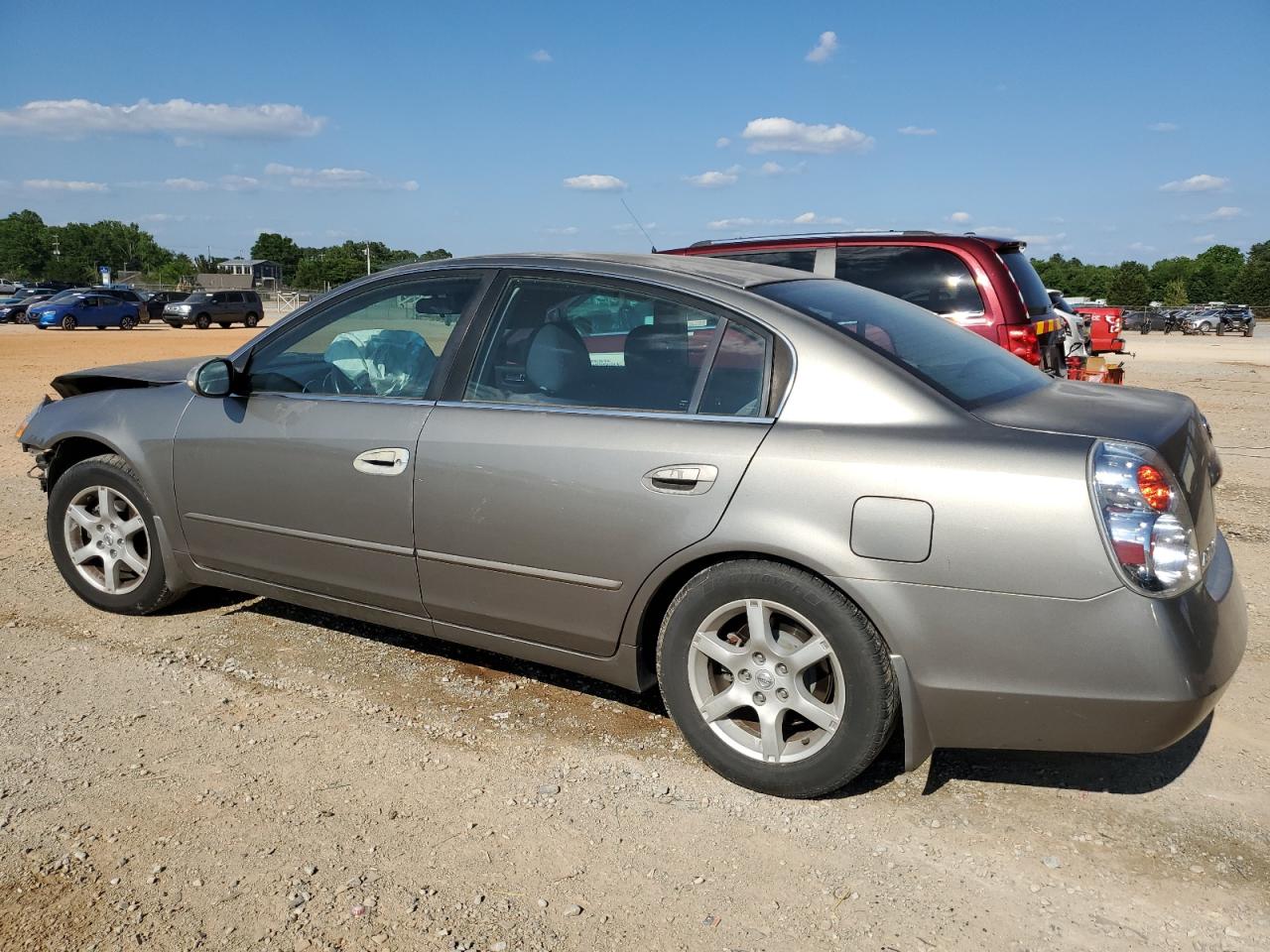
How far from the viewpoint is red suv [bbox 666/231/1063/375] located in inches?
266

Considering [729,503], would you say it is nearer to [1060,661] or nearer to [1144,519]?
[1060,661]

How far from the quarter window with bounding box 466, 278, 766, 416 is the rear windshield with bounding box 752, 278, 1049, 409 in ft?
0.97

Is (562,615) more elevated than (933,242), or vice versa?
(933,242)

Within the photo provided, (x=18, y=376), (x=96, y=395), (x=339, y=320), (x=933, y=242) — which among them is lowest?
(x=18, y=376)

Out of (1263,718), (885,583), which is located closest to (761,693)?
(885,583)

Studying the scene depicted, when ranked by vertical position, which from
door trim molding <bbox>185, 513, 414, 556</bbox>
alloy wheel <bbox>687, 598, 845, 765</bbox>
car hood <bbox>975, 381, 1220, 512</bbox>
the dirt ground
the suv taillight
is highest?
the suv taillight

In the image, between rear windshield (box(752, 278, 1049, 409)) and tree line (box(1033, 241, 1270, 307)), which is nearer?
rear windshield (box(752, 278, 1049, 409))

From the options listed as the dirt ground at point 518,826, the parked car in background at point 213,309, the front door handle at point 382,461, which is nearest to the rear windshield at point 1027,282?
the dirt ground at point 518,826

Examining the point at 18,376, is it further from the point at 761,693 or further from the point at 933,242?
the point at 761,693

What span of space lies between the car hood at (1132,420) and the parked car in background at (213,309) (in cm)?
4573

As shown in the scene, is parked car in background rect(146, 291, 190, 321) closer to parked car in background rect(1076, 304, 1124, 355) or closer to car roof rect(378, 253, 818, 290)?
parked car in background rect(1076, 304, 1124, 355)

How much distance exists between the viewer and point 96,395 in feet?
15.7


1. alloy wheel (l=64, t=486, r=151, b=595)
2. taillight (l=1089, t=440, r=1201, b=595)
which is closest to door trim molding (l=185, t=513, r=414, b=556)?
alloy wheel (l=64, t=486, r=151, b=595)

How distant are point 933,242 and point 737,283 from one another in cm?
406
